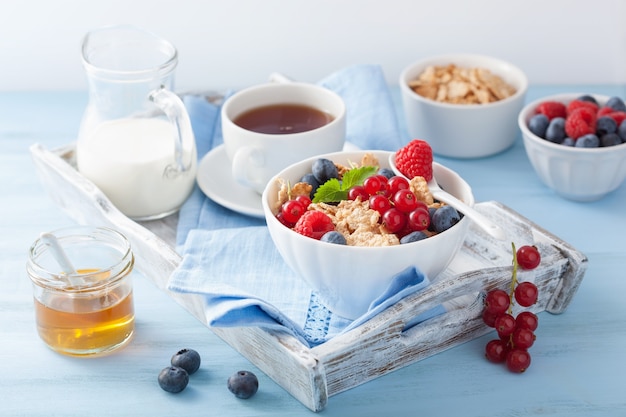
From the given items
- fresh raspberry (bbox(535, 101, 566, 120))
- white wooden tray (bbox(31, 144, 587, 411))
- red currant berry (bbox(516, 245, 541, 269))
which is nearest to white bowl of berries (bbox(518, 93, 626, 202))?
fresh raspberry (bbox(535, 101, 566, 120))

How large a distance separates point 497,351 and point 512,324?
36mm

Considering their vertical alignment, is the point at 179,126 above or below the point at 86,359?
above

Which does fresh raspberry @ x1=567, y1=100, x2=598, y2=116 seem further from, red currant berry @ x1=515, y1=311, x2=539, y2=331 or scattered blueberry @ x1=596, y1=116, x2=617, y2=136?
red currant berry @ x1=515, y1=311, x2=539, y2=331

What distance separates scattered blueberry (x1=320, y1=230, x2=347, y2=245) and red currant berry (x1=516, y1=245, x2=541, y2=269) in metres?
0.24

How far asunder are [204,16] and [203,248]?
0.75m

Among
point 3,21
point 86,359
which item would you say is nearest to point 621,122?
point 86,359

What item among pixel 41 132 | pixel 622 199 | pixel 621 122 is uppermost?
pixel 621 122

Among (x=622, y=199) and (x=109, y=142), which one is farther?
(x=622, y=199)

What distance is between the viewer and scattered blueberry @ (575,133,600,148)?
139 cm

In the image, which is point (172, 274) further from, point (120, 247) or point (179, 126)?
point (179, 126)

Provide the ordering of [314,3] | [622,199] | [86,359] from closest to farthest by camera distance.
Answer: [86,359]
[622,199]
[314,3]

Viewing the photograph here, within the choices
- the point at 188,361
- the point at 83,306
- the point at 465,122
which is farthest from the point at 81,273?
the point at 465,122

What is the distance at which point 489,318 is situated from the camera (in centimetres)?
111

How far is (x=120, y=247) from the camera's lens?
118 centimetres
